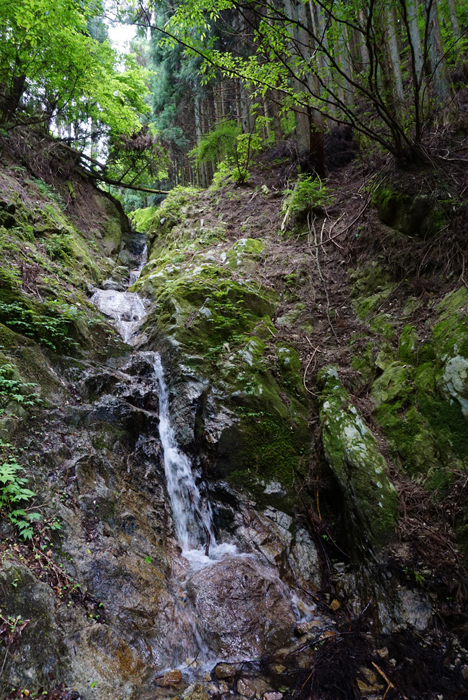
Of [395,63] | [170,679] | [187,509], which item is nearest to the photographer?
[170,679]

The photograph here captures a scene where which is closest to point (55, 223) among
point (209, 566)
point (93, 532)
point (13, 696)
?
point (93, 532)

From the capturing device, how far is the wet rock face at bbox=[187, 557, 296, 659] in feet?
11.9

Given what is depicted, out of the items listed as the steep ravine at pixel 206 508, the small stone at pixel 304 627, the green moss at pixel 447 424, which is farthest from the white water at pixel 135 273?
the small stone at pixel 304 627

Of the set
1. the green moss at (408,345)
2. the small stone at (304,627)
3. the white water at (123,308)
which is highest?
the white water at (123,308)

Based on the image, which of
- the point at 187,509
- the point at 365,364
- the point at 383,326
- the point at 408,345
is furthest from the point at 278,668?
the point at 383,326

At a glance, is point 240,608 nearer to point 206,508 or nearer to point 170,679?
point 170,679

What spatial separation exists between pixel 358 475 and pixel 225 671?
7.93ft

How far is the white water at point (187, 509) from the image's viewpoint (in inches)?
181

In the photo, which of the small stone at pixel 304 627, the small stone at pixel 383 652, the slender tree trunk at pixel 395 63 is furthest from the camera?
the slender tree trunk at pixel 395 63

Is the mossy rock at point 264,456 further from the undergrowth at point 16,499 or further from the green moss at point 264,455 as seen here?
the undergrowth at point 16,499

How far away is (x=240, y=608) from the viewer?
389 cm

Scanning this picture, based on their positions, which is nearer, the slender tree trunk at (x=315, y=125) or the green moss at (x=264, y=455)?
the green moss at (x=264, y=455)

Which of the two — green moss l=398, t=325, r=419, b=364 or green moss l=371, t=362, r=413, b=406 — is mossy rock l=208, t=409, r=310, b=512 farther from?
green moss l=398, t=325, r=419, b=364

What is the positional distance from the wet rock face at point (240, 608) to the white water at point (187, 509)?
309 mm
